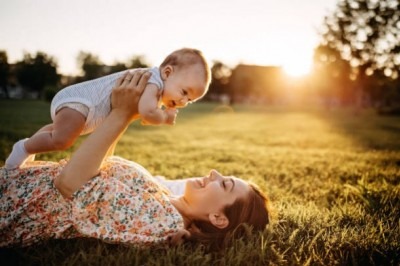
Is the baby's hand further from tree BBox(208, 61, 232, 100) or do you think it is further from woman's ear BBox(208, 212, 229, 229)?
tree BBox(208, 61, 232, 100)

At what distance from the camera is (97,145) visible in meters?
2.15

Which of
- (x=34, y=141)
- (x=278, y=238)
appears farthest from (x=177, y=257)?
(x=34, y=141)

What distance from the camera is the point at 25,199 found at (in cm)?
228

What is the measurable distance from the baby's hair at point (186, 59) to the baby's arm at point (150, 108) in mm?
481

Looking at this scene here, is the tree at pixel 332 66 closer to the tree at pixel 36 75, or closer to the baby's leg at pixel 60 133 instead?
the baby's leg at pixel 60 133

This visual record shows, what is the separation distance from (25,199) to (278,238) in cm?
197

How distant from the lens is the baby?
8.96ft

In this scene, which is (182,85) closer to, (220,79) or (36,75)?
(36,75)

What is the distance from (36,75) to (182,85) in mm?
55386

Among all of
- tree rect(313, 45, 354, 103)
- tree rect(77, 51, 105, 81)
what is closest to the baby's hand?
tree rect(313, 45, 354, 103)

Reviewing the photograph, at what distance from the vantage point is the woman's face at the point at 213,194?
104 inches

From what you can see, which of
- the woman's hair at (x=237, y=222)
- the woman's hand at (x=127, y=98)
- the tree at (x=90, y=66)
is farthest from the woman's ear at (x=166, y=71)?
the tree at (x=90, y=66)

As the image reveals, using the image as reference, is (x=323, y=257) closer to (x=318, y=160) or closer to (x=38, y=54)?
(x=318, y=160)

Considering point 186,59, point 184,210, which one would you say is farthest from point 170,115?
point 184,210
